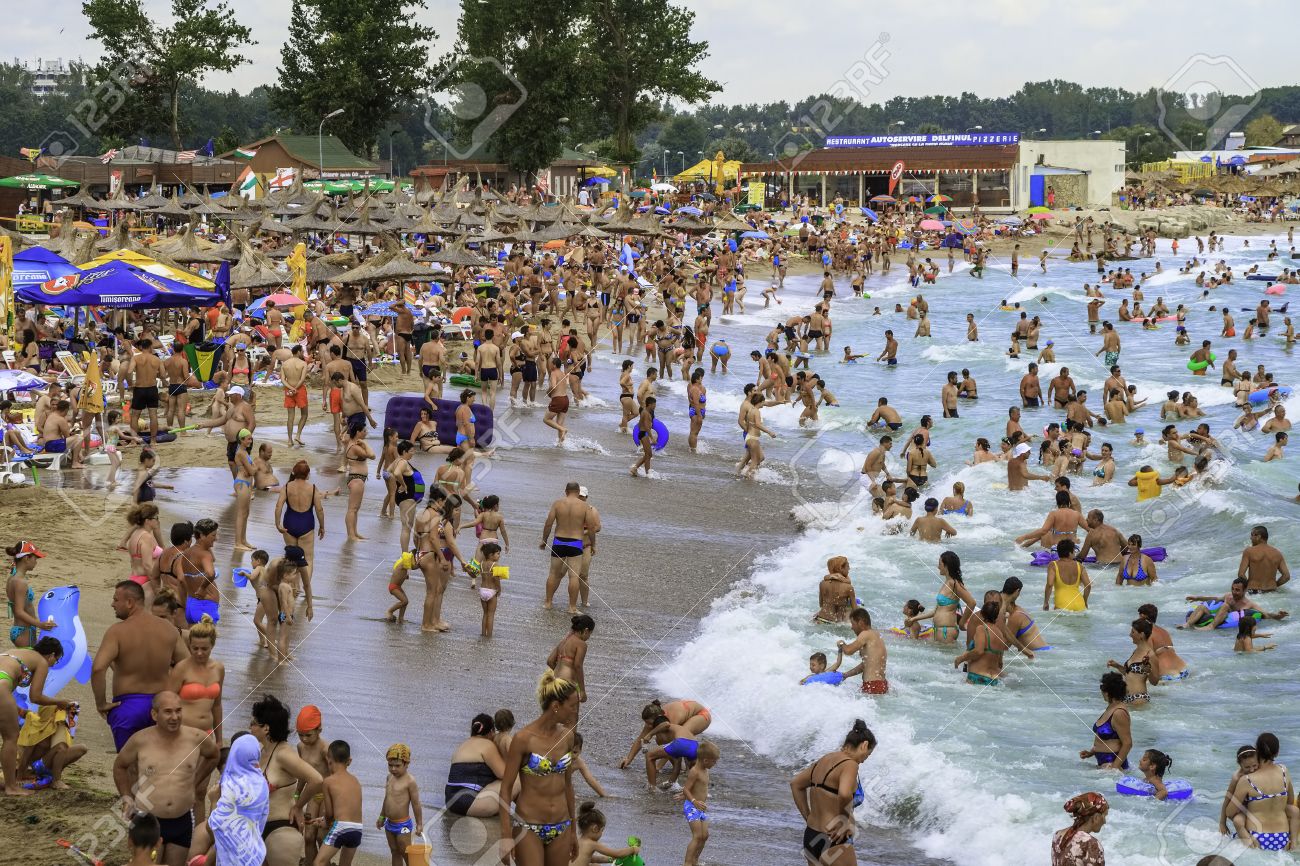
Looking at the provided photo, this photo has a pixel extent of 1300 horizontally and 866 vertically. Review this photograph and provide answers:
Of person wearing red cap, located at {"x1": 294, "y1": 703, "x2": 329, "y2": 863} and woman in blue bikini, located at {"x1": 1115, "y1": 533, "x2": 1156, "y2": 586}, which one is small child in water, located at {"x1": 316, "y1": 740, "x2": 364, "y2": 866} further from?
woman in blue bikini, located at {"x1": 1115, "y1": 533, "x2": 1156, "y2": 586}

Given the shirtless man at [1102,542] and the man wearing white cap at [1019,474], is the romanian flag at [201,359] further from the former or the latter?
the shirtless man at [1102,542]

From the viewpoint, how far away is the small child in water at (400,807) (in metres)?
6.78

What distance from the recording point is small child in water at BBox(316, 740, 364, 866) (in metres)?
6.48

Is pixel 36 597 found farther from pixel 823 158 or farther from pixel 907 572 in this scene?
pixel 823 158

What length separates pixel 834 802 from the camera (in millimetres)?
7180

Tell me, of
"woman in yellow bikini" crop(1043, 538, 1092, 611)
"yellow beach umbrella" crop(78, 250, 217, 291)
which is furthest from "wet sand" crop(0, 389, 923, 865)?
"yellow beach umbrella" crop(78, 250, 217, 291)

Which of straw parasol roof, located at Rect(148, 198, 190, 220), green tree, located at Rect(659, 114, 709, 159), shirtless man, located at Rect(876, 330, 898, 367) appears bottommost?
shirtless man, located at Rect(876, 330, 898, 367)

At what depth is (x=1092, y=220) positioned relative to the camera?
6750 centimetres

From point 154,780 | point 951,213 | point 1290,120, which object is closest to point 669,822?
point 154,780

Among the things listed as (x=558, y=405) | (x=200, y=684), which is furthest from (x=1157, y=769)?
(x=558, y=405)

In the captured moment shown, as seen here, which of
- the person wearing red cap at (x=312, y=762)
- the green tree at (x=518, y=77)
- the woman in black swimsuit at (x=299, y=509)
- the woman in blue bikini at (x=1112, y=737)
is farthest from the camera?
the green tree at (x=518, y=77)

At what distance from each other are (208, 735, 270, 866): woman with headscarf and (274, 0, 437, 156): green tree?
53402 mm

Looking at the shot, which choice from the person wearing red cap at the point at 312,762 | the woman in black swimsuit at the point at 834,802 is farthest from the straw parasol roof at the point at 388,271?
the woman in black swimsuit at the point at 834,802

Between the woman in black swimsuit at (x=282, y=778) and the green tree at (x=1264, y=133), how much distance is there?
12219 centimetres
